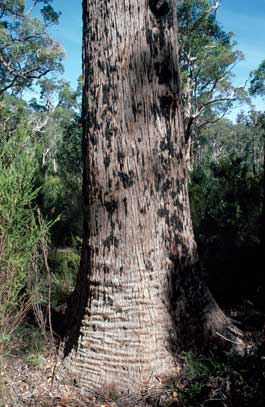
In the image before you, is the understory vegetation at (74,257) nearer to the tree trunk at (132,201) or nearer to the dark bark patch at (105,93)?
the tree trunk at (132,201)

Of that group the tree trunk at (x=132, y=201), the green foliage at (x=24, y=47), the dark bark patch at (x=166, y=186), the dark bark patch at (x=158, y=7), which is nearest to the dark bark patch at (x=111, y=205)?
the tree trunk at (x=132, y=201)

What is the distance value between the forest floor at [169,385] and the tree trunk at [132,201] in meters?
0.15

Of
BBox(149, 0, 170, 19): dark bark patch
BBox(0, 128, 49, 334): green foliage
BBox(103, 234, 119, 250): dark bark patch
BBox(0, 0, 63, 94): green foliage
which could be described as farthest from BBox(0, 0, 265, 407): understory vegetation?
BBox(0, 0, 63, 94): green foliage

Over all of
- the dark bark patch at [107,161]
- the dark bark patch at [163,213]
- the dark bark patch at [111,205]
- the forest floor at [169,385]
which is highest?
the dark bark patch at [107,161]

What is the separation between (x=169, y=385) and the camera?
320 cm

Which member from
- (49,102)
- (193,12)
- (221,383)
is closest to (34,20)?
(193,12)

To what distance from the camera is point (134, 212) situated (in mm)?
3314

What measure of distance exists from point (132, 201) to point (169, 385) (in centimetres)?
124

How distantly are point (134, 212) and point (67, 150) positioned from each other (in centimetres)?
2865

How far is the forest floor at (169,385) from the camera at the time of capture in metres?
2.80

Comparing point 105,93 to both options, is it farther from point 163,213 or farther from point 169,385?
point 169,385

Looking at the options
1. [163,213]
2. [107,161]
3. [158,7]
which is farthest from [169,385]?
[158,7]

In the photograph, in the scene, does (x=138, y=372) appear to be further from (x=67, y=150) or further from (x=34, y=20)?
(x=67, y=150)

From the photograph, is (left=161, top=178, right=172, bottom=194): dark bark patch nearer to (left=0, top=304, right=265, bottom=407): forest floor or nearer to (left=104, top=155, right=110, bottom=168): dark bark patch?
(left=104, top=155, right=110, bottom=168): dark bark patch
